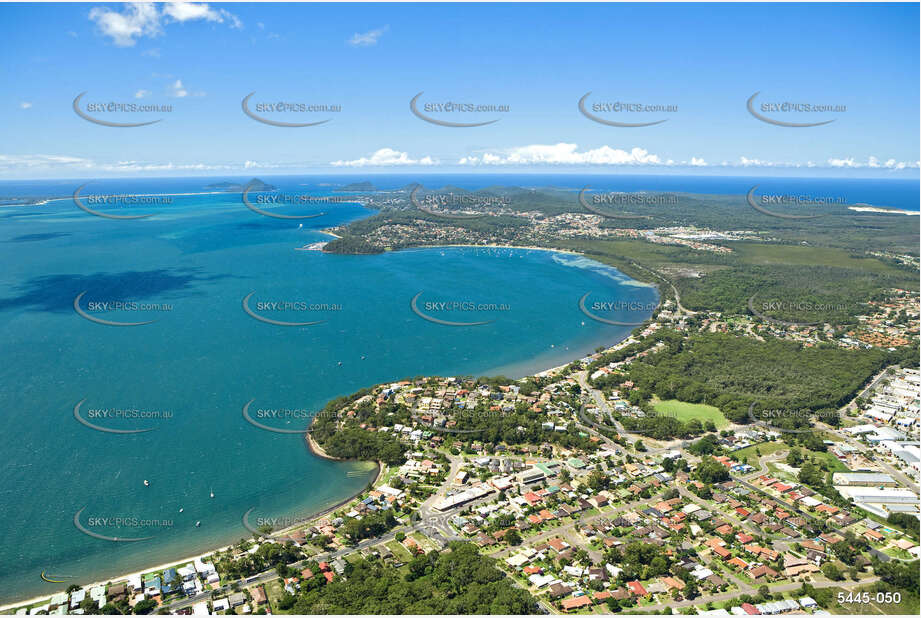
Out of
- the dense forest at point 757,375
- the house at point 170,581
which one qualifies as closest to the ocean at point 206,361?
the house at point 170,581

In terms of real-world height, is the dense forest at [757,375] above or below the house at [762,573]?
above

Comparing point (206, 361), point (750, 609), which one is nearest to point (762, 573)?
point (750, 609)

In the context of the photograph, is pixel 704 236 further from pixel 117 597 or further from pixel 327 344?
pixel 117 597

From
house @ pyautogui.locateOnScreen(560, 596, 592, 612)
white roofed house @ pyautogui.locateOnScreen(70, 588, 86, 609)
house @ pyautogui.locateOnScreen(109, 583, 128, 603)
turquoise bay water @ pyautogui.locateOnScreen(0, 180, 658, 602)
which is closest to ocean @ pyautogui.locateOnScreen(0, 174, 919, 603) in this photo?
turquoise bay water @ pyautogui.locateOnScreen(0, 180, 658, 602)

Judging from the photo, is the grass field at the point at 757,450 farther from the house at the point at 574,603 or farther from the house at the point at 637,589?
the house at the point at 574,603

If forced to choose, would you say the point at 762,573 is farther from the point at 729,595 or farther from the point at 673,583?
the point at 673,583

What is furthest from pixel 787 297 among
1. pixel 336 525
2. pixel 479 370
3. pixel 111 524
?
pixel 111 524
